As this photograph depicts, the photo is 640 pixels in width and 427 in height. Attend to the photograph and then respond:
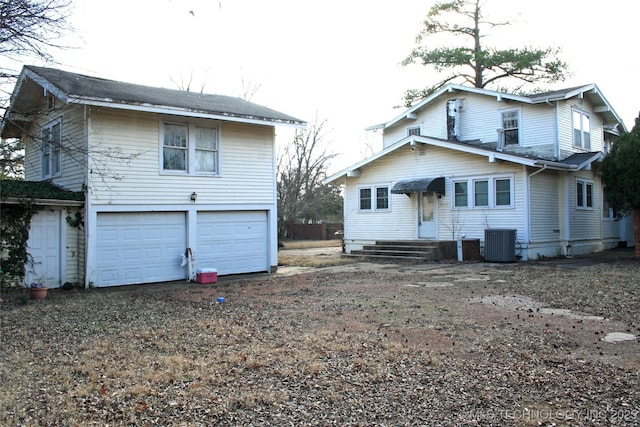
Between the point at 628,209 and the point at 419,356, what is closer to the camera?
the point at 419,356

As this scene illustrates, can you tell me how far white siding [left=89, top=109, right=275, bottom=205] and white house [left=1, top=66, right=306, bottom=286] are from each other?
0.03 m

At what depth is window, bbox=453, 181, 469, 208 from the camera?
754 inches

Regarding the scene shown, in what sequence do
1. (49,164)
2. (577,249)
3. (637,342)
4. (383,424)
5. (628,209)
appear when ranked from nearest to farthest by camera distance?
1. (383,424)
2. (637,342)
3. (49,164)
4. (628,209)
5. (577,249)

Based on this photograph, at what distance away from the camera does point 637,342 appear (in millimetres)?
6516

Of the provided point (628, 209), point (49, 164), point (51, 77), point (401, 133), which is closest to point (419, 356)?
point (51, 77)

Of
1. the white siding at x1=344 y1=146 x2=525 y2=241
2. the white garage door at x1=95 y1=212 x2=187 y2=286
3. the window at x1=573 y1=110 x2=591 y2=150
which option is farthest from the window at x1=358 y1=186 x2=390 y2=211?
the white garage door at x1=95 y1=212 x2=187 y2=286

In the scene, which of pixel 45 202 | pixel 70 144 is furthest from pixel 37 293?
pixel 70 144

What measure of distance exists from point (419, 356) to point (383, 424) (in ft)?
6.26

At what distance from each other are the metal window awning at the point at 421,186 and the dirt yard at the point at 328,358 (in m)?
8.31

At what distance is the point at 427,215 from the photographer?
20281 millimetres

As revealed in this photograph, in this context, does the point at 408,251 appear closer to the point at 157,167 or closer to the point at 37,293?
the point at 157,167

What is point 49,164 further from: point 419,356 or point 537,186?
point 537,186

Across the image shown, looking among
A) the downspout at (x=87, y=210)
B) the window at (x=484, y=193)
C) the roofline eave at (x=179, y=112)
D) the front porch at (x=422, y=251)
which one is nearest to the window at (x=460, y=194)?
the window at (x=484, y=193)

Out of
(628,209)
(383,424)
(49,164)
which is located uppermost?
(49,164)
